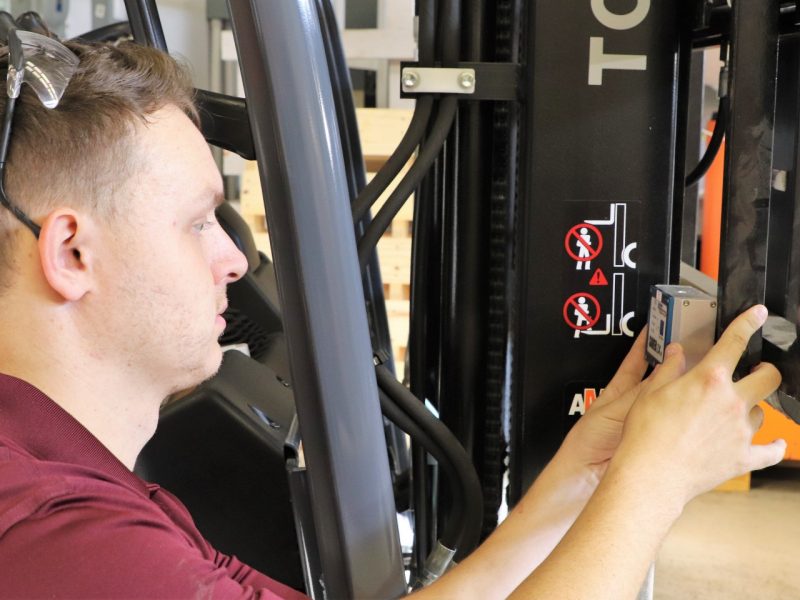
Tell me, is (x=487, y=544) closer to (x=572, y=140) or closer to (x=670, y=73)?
(x=572, y=140)

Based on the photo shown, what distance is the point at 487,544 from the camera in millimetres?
1310

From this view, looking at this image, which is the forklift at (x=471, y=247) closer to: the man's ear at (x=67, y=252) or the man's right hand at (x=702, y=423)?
the man's right hand at (x=702, y=423)

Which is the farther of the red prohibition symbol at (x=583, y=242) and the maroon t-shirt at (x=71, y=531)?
the red prohibition symbol at (x=583, y=242)

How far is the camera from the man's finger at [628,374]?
4.43 ft

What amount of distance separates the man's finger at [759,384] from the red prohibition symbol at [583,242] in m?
0.31

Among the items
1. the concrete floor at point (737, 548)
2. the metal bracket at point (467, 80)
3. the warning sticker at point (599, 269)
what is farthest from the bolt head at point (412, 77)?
the concrete floor at point (737, 548)

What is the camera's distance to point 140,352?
1137 millimetres

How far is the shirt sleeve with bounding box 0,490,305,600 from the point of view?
2.91ft

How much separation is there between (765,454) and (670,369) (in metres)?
0.15

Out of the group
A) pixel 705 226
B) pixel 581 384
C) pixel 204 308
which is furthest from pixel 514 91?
pixel 705 226

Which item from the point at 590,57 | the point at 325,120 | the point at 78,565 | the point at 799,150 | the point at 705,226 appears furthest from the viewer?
the point at 705,226

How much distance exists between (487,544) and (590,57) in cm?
66

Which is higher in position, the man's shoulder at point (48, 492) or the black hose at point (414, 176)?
the black hose at point (414, 176)

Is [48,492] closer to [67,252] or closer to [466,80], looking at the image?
[67,252]
